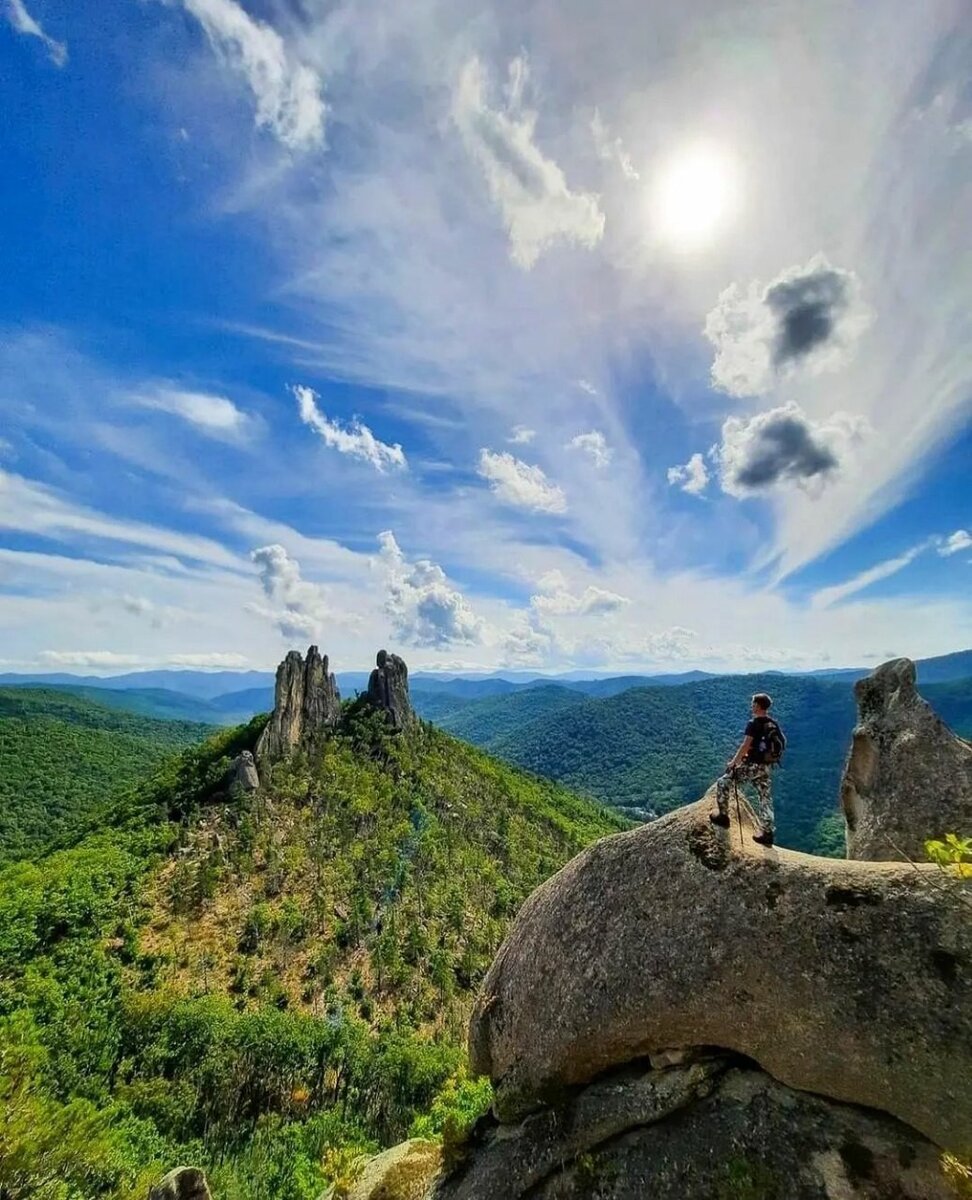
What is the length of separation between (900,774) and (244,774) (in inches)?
3761

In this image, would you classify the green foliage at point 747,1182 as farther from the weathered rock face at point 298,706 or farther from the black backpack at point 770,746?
the weathered rock face at point 298,706

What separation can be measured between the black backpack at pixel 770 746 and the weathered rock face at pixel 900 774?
8.39ft

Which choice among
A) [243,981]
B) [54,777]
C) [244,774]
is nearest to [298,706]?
[244,774]

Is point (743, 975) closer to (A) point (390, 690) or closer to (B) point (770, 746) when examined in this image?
(B) point (770, 746)

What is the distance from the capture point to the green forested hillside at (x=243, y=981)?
40.9m

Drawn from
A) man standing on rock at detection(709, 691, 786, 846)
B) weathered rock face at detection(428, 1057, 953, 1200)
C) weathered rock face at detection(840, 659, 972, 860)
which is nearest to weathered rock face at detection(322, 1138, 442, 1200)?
weathered rock face at detection(428, 1057, 953, 1200)

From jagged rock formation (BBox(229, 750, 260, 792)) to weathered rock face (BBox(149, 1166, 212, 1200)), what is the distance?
3002 inches

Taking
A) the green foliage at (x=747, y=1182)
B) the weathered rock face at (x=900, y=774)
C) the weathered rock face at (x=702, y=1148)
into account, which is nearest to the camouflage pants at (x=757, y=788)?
the weathered rock face at (x=900, y=774)

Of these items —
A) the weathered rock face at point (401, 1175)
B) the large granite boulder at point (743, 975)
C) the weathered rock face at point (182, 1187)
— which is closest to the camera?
the large granite boulder at point (743, 975)

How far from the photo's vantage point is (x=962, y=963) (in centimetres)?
801

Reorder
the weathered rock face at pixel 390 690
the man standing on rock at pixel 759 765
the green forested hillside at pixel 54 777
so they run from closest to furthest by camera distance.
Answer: the man standing on rock at pixel 759 765, the green forested hillside at pixel 54 777, the weathered rock face at pixel 390 690

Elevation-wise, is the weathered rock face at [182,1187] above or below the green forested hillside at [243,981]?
above

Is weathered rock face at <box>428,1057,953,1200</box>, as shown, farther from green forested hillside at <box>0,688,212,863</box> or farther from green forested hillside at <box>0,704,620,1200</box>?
green forested hillside at <box>0,688,212,863</box>

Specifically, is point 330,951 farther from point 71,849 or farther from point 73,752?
point 73,752
